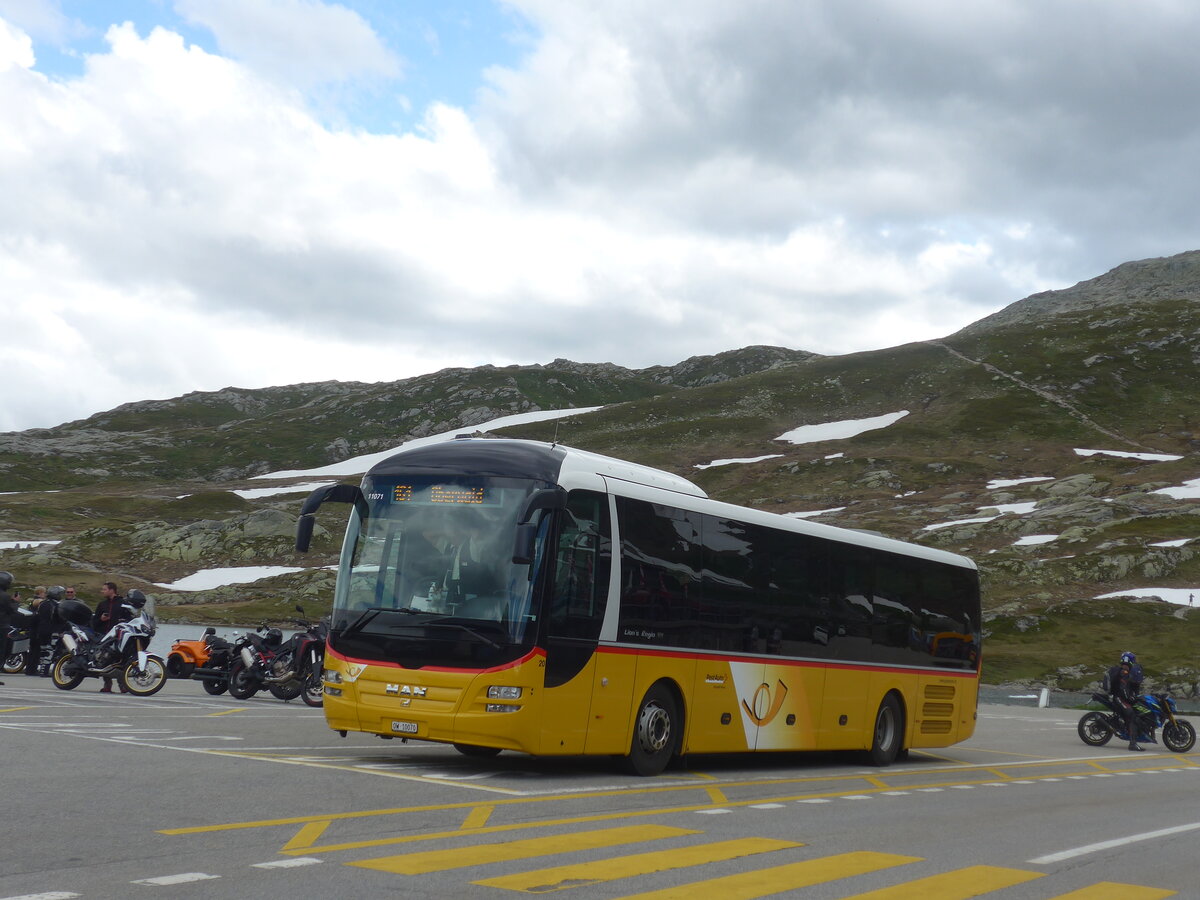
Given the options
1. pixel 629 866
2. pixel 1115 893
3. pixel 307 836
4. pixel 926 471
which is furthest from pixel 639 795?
pixel 926 471

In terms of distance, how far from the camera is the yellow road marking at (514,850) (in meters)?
7.80

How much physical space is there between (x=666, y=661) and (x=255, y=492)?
374ft

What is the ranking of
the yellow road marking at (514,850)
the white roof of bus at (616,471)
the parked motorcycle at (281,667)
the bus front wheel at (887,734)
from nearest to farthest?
the yellow road marking at (514,850)
the white roof of bus at (616,471)
the bus front wheel at (887,734)
the parked motorcycle at (281,667)

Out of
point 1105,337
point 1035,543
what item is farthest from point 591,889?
point 1105,337

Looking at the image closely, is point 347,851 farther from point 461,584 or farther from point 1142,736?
point 1142,736

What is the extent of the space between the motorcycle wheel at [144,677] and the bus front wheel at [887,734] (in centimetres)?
1317

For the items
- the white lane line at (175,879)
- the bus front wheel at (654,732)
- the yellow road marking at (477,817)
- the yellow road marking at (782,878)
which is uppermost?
the bus front wheel at (654,732)

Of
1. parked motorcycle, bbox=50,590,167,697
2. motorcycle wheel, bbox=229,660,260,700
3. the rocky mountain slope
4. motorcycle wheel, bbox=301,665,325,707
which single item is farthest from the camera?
the rocky mountain slope

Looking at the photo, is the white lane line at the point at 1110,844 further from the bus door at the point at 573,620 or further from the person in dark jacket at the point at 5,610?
the person in dark jacket at the point at 5,610

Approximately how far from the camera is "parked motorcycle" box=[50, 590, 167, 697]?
75.0 ft

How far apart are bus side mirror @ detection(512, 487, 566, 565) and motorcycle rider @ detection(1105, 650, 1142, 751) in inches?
806

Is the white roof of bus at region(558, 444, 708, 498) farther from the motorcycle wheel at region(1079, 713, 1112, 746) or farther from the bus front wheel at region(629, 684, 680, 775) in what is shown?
the motorcycle wheel at region(1079, 713, 1112, 746)

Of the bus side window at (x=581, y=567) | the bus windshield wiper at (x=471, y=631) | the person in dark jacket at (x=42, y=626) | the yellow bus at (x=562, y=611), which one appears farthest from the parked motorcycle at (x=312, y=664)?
the bus side window at (x=581, y=567)

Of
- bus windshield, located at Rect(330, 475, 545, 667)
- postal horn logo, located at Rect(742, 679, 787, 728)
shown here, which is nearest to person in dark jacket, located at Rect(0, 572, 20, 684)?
bus windshield, located at Rect(330, 475, 545, 667)
